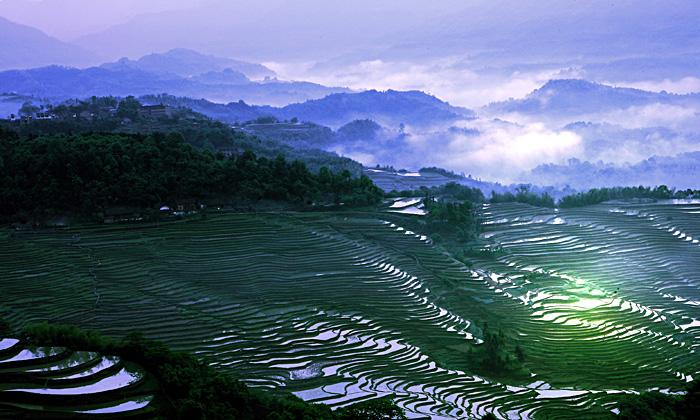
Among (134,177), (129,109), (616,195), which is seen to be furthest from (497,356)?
(129,109)

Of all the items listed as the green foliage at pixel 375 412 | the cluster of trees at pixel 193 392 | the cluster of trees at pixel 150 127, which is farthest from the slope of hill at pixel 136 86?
the green foliage at pixel 375 412

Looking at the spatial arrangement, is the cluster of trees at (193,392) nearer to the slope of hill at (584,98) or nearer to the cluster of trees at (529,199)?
the cluster of trees at (529,199)

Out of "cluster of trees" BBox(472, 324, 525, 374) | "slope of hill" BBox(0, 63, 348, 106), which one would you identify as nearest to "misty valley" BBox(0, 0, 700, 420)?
"cluster of trees" BBox(472, 324, 525, 374)

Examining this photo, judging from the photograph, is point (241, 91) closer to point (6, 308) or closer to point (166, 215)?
point (166, 215)

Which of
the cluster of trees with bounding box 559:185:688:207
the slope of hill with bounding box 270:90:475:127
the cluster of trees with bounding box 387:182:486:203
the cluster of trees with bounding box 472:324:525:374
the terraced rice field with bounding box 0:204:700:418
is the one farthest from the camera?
the slope of hill with bounding box 270:90:475:127

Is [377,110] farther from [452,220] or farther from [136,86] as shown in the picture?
[452,220]

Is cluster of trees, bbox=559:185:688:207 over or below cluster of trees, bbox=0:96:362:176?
below

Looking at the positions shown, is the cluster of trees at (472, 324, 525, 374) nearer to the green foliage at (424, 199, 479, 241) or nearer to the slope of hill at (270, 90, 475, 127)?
the green foliage at (424, 199, 479, 241)

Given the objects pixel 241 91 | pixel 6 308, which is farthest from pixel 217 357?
pixel 241 91
